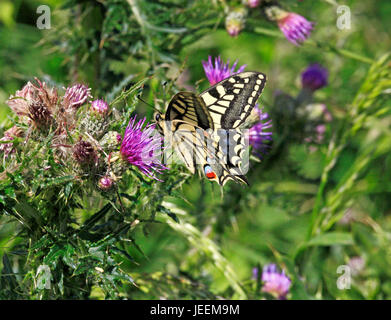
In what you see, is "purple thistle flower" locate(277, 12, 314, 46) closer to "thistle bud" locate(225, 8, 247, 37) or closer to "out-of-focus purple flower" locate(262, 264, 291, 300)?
"thistle bud" locate(225, 8, 247, 37)

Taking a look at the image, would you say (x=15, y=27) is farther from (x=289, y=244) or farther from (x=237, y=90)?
(x=289, y=244)

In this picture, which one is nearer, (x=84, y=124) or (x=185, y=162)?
(x=84, y=124)

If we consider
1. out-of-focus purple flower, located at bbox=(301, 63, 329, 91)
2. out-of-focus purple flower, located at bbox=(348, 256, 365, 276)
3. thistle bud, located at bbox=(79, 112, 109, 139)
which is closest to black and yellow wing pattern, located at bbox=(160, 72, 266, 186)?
thistle bud, located at bbox=(79, 112, 109, 139)

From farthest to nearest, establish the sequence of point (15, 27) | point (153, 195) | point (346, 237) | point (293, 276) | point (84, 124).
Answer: point (15, 27) → point (346, 237) → point (293, 276) → point (153, 195) → point (84, 124)

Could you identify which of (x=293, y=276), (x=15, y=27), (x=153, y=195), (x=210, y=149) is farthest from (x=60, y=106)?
(x=15, y=27)

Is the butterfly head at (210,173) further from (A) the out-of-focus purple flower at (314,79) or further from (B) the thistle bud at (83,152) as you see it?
(A) the out-of-focus purple flower at (314,79)

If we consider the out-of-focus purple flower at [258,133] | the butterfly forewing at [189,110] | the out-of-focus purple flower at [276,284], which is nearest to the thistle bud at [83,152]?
the butterfly forewing at [189,110]
